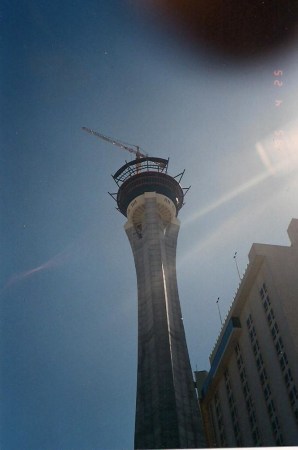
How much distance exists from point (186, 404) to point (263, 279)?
24752 millimetres

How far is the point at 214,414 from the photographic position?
112 meters

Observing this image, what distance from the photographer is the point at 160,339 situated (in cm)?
8762

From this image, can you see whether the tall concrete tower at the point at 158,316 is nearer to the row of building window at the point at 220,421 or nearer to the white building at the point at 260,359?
the white building at the point at 260,359

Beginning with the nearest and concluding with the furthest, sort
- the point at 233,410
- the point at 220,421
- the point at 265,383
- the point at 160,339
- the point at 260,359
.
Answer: the point at 265,383 → the point at 160,339 → the point at 260,359 → the point at 233,410 → the point at 220,421

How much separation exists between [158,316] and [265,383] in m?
20.4

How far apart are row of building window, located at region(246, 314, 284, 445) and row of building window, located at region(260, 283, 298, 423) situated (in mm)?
5960

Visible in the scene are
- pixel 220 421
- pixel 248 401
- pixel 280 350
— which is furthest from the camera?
pixel 220 421

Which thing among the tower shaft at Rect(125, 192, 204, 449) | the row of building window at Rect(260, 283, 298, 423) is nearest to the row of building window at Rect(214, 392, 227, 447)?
the tower shaft at Rect(125, 192, 204, 449)

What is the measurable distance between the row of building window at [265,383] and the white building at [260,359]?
0.47 ft

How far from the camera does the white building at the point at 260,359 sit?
78500 millimetres

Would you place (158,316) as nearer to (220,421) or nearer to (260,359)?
(260,359)

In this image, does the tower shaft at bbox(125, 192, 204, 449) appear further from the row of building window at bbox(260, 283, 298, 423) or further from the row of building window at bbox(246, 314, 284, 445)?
the row of building window at bbox(260, 283, 298, 423)

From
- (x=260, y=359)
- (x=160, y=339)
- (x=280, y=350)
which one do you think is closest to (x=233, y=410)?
(x=260, y=359)

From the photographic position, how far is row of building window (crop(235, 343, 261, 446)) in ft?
287
